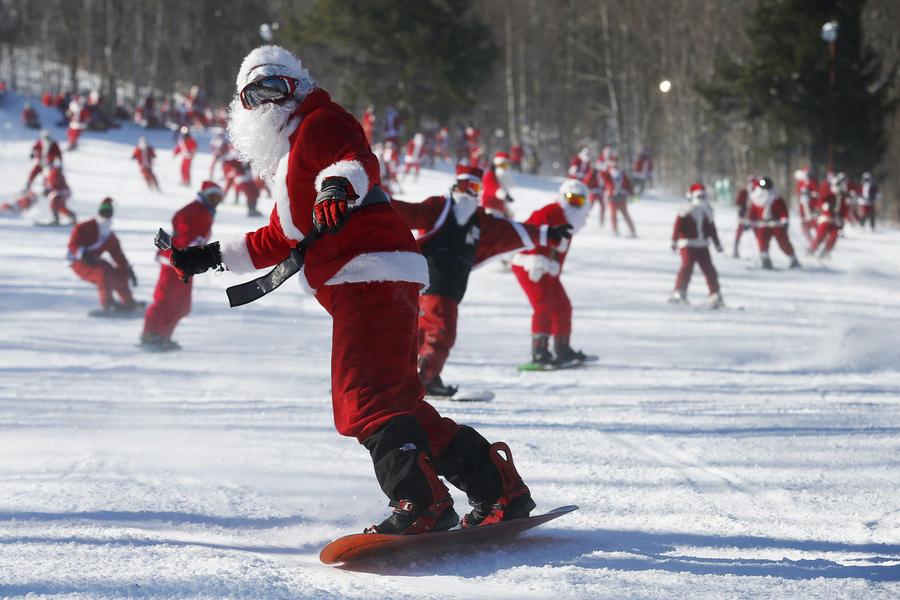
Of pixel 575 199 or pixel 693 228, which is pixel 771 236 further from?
pixel 575 199

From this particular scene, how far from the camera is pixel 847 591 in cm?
264

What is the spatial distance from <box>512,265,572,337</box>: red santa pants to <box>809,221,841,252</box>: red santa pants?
35.7 feet

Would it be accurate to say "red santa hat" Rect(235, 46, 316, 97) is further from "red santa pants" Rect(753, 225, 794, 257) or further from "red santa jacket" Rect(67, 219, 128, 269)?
"red santa pants" Rect(753, 225, 794, 257)

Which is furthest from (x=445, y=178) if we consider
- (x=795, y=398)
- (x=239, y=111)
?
(x=239, y=111)

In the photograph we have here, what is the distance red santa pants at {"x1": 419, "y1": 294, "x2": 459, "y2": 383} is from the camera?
20.7ft

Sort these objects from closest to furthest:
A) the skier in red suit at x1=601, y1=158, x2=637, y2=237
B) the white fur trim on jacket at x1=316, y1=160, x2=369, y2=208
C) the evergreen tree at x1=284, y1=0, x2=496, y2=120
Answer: the white fur trim on jacket at x1=316, y1=160, x2=369, y2=208 < the skier in red suit at x1=601, y1=158, x2=637, y2=237 < the evergreen tree at x1=284, y1=0, x2=496, y2=120

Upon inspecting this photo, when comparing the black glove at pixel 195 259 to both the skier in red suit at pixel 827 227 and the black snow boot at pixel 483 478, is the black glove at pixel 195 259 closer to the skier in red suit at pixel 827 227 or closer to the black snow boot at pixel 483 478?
the black snow boot at pixel 483 478

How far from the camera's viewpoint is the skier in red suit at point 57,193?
17516 millimetres

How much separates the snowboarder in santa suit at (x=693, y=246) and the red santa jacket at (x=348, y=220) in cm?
926

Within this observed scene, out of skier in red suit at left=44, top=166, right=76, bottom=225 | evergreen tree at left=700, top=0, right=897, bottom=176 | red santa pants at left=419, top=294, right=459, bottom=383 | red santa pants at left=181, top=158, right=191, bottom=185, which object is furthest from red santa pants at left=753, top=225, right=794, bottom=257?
evergreen tree at left=700, top=0, right=897, bottom=176

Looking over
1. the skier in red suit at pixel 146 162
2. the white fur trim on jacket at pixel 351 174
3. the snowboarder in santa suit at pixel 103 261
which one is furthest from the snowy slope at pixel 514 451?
the skier in red suit at pixel 146 162

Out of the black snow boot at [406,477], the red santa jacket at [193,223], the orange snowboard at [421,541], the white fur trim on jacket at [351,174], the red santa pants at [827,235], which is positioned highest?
the white fur trim on jacket at [351,174]

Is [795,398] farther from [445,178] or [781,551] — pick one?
[445,178]

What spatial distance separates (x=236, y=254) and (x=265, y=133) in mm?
428
